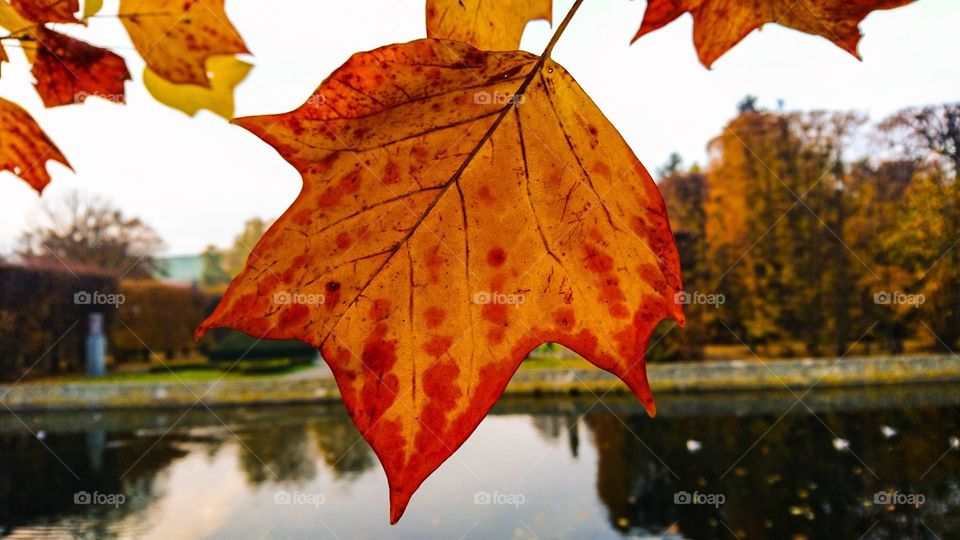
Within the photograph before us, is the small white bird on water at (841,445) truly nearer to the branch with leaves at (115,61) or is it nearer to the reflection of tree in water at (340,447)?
the reflection of tree in water at (340,447)

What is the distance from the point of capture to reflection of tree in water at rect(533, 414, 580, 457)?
23.3ft

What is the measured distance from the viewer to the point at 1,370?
8.85m

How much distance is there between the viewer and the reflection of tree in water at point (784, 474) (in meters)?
4.60
